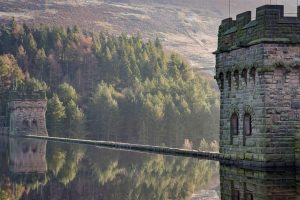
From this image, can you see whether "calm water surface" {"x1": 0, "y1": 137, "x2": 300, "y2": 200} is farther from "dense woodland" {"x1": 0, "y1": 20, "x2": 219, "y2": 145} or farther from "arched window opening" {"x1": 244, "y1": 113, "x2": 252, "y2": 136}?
"dense woodland" {"x1": 0, "y1": 20, "x2": 219, "y2": 145}

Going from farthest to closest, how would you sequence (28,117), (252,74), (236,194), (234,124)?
(28,117) → (234,124) → (252,74) → (236,194)

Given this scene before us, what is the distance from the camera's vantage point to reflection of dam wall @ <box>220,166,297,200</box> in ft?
49.0

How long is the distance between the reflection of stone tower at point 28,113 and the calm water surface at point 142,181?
170ft

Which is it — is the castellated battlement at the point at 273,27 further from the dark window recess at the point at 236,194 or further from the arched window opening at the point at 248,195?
the arched window opening at the point at 248,195

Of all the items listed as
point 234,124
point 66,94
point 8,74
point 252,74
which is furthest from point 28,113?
point 252,74

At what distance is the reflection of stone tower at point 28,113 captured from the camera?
255 ft

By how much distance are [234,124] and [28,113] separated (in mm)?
56026

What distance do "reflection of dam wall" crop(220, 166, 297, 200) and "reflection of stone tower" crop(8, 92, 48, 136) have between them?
191ft

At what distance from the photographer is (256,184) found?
17.2 metres

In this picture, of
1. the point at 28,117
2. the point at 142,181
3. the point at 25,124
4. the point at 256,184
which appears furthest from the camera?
the point at 28,117

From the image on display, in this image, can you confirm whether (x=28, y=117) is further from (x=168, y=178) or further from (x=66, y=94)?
(x=168, y=178)

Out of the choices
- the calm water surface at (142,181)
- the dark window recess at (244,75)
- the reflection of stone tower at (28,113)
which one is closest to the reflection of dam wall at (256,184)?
the calm water surface at (142,181)

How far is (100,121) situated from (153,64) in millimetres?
29702

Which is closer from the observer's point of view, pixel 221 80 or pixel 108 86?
pixel 221 80
